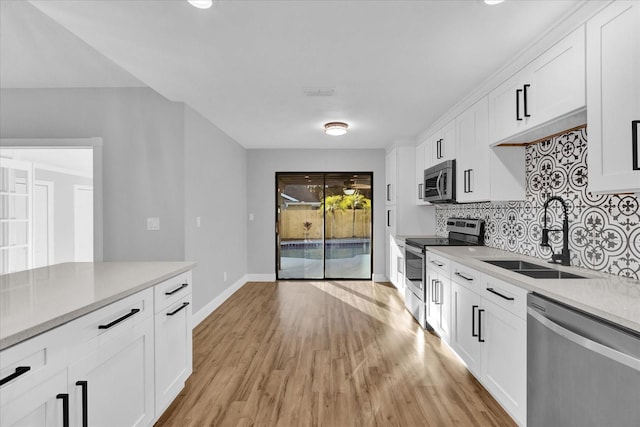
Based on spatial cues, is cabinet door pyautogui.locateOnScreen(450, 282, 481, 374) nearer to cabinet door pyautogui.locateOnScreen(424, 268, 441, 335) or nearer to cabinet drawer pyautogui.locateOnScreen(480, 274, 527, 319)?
cabinet drawer pyautogui.locateOnScreen(480, 274, 527, 319)

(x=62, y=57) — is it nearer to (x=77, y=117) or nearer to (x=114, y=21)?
(x=77, y=117)

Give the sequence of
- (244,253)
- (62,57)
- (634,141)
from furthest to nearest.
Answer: (244,253), (62,57), (634,141)

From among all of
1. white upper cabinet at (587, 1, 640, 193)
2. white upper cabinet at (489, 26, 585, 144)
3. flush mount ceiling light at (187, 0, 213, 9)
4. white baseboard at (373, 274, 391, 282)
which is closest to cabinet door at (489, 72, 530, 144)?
white upper cabinet at (489, 26, 585, 144)

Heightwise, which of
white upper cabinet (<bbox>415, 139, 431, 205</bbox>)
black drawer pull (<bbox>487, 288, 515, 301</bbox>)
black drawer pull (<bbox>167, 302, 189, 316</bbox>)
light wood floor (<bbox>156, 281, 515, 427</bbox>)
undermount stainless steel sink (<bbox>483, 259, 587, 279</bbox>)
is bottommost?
light wood floor (<bbox>156, 281, 515, 427</bbox>)

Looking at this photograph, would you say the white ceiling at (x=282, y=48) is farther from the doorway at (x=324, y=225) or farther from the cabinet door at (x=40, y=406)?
the doorway at (x=324, y=225)

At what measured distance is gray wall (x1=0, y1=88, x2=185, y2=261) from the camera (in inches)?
129

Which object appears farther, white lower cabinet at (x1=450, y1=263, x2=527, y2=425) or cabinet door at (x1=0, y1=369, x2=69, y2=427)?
white lower cabinet at (x1=450, y1=263, x2=527, y2=425)

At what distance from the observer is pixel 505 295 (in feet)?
6.25

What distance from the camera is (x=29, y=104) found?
3.33 metres

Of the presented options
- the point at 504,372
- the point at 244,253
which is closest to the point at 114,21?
the point at 504,372

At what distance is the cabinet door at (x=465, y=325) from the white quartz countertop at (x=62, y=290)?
208cm

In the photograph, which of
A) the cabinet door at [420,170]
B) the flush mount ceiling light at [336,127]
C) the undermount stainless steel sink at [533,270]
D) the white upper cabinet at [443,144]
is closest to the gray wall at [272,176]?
the cabinet door at [420,170]

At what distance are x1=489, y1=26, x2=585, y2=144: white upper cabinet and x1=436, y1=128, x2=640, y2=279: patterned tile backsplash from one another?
12.9 inches

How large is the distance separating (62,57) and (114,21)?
121 cm
